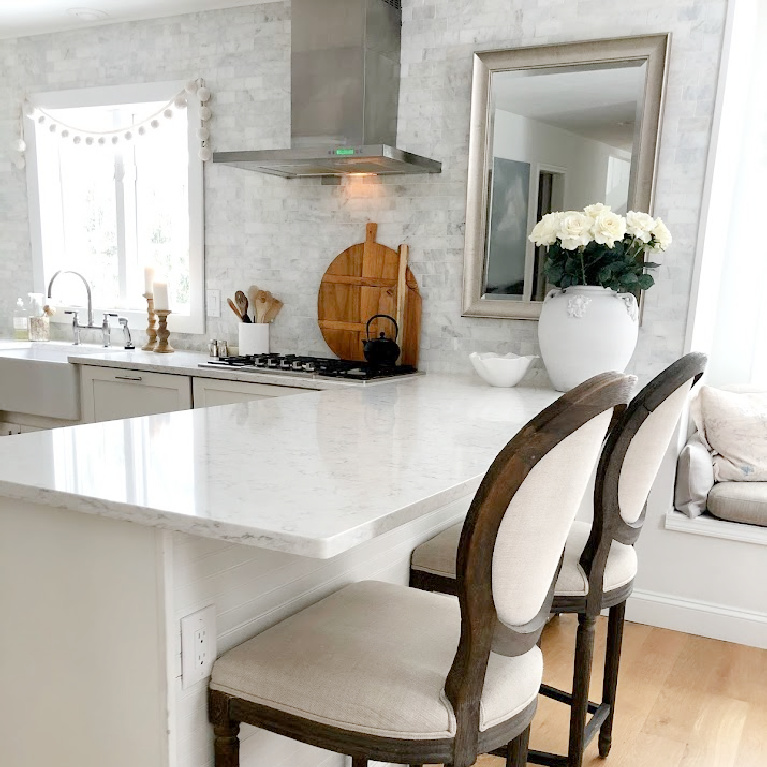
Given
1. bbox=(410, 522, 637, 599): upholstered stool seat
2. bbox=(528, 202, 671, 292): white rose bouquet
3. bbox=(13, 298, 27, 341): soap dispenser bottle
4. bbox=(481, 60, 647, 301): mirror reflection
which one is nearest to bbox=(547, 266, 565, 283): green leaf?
bbox=(528, 202, 671, 292): white rose bouquet

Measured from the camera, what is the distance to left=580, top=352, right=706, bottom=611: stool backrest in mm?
1745

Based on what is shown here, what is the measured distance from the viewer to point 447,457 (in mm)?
1649

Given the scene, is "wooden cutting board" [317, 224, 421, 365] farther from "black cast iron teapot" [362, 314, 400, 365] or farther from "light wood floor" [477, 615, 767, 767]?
"light wood floor" [477, 615, 767, 767]

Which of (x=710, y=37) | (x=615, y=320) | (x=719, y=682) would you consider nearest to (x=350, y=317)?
(x=615, y=320)

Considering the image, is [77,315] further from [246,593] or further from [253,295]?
[246,593]

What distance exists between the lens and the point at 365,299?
12.8 ft

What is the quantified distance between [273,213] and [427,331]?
110 centimetres

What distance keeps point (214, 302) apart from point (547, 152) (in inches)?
79.9

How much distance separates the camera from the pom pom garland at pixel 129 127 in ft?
13.9

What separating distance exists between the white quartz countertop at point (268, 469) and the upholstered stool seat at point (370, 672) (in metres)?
0.24

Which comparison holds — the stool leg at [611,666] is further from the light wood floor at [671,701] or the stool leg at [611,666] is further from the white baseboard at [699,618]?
the white baseboard at [699,618]

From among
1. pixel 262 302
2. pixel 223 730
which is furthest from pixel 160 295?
pixel 223 730

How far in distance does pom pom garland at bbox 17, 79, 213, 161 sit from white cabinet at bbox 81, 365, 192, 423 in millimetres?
1317

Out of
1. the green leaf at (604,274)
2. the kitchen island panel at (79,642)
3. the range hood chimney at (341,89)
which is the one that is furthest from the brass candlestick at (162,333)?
the kitchen island panel at (79,642)
